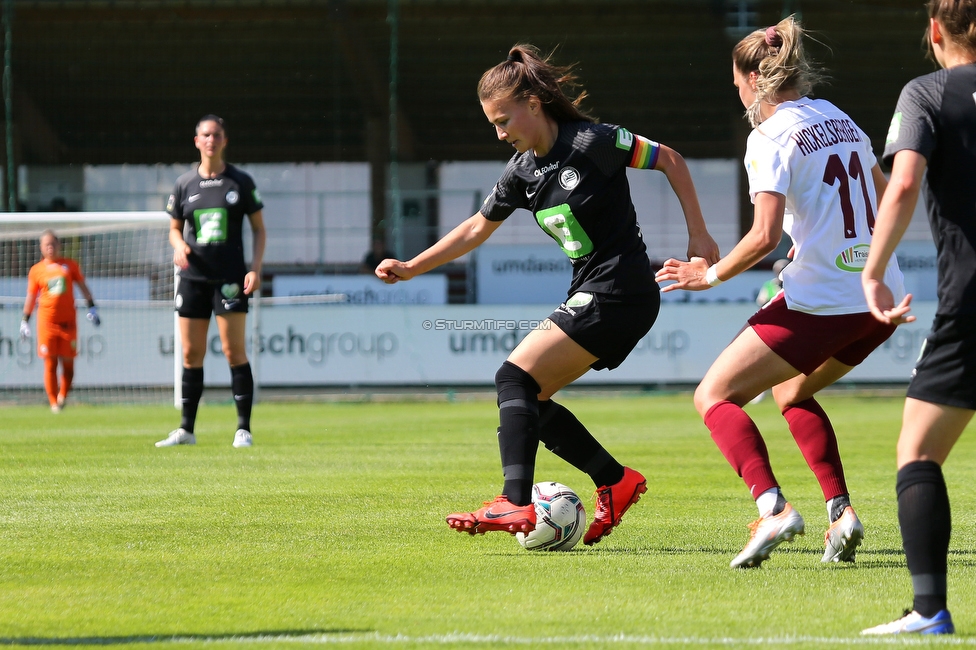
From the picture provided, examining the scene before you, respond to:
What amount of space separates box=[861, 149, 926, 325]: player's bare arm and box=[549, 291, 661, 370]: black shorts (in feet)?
5.23

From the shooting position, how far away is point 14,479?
6.98 metres

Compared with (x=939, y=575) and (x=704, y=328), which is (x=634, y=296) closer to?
(x=939, y=575)

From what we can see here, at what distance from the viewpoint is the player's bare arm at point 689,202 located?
4.51 metres

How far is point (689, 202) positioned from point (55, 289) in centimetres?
1142

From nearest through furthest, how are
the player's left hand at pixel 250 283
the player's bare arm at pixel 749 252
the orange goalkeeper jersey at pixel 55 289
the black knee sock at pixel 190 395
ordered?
the player's bare arm at pixel 749 252 → the player's left hand at pixel 250 283 → the black knee sock at pixel 190 395 → the orange goalkeeper jersey at pixel 55 289

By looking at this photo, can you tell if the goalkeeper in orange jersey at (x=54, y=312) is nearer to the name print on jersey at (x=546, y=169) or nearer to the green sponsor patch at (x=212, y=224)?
the green sponsor patch at (x=212, y=224)

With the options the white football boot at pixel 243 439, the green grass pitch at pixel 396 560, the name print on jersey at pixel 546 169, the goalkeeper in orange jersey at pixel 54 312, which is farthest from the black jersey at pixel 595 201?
the goalkeeper in orange jersey at pixel 54 312

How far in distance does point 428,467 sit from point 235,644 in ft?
15.9

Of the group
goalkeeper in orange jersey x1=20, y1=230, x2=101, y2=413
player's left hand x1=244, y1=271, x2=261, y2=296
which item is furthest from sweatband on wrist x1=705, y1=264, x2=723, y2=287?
goalkeeper in orange jersey x1=20, y1=230, x2=101, y2=413

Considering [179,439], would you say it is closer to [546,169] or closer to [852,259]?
[546,169]

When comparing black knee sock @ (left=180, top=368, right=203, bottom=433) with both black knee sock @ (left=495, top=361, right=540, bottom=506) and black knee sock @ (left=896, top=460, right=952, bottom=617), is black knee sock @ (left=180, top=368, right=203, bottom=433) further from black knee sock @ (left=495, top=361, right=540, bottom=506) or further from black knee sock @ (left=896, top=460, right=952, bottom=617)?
black knee sock @ (left=896, top=460, right=952, bottom=617)

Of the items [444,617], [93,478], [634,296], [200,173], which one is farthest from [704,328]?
[444,617]

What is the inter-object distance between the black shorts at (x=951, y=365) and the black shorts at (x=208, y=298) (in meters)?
6.41

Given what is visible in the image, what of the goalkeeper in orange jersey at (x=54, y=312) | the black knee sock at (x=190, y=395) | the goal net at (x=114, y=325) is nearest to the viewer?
the black knee sock at (x=190, y=395)
